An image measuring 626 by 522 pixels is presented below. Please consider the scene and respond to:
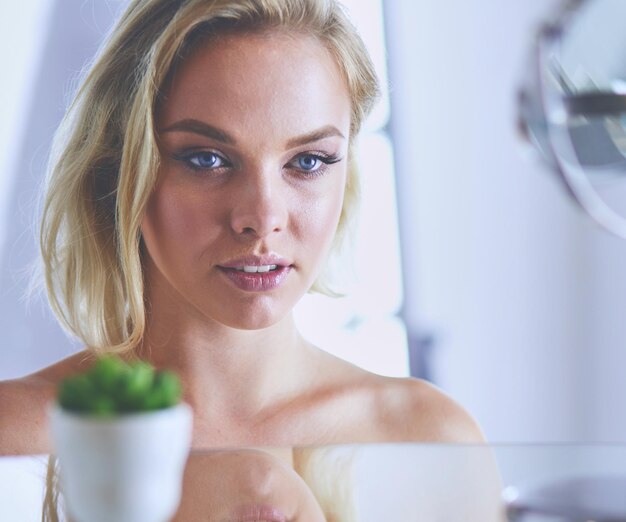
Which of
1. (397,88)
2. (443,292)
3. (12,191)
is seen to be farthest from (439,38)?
A: (12,191)

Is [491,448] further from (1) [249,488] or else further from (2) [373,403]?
(2) [373,403]

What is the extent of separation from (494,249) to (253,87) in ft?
4.60

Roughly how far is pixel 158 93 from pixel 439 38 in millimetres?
1364

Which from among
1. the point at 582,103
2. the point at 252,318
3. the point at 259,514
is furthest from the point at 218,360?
the point at 582,103

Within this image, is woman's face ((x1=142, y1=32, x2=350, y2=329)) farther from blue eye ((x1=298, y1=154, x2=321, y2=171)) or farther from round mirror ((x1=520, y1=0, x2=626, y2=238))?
round mirror ((x1=520, y1=0, x2=626, y2=238))

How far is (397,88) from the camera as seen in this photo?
216cm

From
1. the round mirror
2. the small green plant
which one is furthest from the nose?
A: the small green plant

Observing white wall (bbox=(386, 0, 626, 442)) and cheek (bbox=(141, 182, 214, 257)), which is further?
white wall (bbox=(386, 0, 626, 442))

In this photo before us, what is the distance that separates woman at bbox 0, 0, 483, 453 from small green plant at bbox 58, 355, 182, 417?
1.42ft

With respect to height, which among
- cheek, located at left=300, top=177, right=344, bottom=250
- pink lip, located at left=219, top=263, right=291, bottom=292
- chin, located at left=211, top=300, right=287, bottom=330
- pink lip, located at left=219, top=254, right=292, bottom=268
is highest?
cheek, located at left=300, top=177, right=344, bottom=250

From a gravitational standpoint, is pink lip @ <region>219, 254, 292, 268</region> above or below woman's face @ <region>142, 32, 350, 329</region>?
below

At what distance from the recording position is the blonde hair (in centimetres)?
86

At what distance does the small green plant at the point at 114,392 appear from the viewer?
349mm

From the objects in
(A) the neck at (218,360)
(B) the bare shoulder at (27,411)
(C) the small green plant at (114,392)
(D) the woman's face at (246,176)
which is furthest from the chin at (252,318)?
(C) the small green plant at (114,392)
